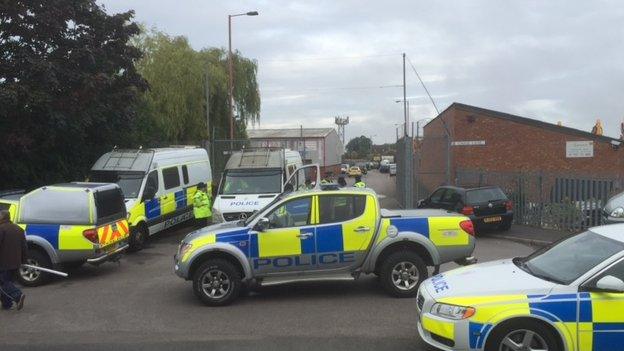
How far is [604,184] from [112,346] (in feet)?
46.5

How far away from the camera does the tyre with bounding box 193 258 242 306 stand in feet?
28.1

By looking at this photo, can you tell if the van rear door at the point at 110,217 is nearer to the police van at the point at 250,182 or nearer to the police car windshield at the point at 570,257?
the police van at the point at 250,182

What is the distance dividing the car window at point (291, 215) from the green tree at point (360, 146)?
137595 mm

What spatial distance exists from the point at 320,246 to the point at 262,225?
861 millimetres

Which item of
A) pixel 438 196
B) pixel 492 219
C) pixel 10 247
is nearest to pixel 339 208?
pixel 10 247

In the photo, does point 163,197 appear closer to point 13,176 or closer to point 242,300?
point 13,176

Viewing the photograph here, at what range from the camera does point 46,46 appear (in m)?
16.3

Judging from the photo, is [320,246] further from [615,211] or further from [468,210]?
[468,210]

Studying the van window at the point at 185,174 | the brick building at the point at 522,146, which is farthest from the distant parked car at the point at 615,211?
the brick building at the point at 522,146

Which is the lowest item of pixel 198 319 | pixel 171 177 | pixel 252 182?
pixel 198 319

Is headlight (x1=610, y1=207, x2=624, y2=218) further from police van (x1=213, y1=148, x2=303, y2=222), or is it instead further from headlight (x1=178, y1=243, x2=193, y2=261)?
headlight (x1=178, y1=243, x2=193, y2=261)

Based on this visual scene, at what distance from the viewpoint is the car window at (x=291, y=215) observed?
870cm

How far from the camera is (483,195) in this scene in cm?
1700

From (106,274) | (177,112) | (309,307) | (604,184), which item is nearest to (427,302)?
(309,307)
